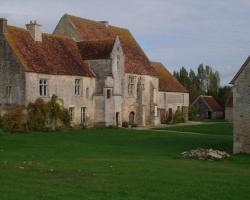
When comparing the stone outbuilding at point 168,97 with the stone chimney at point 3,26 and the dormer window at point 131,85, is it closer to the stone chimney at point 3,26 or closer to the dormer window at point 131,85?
the dormer window at point 131,85

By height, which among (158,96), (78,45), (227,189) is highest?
(78,45)

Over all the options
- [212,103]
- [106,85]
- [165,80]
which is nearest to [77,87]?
[106,85]

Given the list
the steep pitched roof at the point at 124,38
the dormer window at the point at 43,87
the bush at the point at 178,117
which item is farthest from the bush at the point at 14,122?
the bush at the point at 178,117

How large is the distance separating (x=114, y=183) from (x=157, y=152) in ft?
43.2

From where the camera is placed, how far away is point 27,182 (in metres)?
16.4

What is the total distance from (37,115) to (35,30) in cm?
906

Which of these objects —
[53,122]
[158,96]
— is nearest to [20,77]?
[53,122]

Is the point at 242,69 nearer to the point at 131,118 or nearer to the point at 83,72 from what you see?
the point at 83,72

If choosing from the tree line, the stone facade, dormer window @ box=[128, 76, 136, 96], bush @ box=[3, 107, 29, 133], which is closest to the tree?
the tree line

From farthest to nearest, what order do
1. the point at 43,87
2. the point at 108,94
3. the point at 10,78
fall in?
the point at 108,94
the point at 43,87
the point at 10,78

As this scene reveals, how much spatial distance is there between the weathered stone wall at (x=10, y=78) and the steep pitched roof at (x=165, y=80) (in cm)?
2727

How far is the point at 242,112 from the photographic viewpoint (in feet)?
98.6

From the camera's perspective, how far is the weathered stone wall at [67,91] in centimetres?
4666

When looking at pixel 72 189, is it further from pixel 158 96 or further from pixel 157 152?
pixel 158 96
